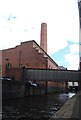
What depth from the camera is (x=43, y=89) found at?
56906 mm

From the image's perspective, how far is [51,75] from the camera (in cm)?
4681

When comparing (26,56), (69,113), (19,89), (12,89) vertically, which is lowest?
(19,89)

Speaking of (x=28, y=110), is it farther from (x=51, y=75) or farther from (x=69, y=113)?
(x=51, y=75)

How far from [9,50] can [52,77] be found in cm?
1559

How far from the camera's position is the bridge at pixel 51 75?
46.5m

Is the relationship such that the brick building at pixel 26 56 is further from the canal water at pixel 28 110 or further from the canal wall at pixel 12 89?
the canal water at pixel 28 110

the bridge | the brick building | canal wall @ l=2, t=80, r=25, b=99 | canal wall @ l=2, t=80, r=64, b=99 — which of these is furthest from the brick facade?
canal wall @ l=2, t=80, r=25, b=99

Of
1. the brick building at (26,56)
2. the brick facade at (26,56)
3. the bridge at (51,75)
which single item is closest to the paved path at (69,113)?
the bridge at (51,75)

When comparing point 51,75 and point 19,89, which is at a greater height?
point 51,75

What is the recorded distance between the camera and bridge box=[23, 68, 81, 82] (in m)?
46.5

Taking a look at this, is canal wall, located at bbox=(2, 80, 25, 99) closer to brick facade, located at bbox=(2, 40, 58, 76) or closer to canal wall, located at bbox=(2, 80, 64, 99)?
canal wall, located at bbox=(2, 80, 64, 99)

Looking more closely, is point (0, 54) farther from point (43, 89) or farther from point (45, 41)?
point (45, 41)

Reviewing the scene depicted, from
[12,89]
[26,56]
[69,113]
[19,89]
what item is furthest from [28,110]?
[26,56]

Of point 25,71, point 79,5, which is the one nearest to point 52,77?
point 25,71
